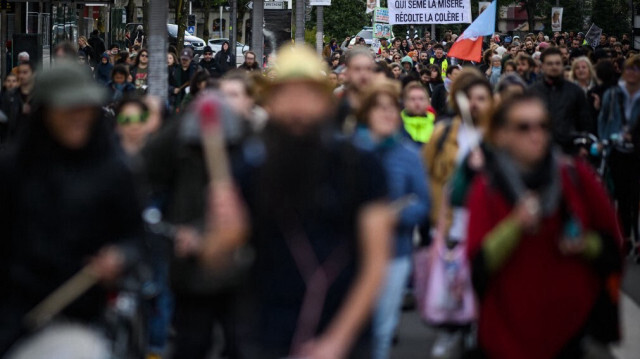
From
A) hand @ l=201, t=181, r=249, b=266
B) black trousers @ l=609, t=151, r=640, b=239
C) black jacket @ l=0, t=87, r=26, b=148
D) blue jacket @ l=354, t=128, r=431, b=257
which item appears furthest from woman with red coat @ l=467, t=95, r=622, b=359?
black jacket @ l=0, t=87, r=26, b=148

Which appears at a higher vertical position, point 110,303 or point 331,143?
point 331,143

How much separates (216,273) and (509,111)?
50.6 inches

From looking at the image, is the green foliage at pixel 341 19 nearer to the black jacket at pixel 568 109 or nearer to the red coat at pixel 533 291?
the black jacket at pixel 568 109

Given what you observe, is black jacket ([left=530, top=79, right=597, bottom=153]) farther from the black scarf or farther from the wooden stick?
Answer: the wooden stick

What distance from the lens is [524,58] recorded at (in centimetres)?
1642

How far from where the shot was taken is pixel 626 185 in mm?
12727

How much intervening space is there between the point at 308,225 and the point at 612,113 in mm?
9369

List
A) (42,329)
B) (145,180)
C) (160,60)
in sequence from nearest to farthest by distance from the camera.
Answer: (42,329) < (145,180) < (160,60)

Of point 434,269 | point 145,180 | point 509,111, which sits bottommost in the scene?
point 434,269

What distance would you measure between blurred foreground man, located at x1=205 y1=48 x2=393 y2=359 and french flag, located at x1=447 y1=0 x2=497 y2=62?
53.6 ft

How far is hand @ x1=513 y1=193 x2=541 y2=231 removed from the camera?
4.79 meters

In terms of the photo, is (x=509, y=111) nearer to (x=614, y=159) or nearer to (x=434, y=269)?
(x=434, y=269)

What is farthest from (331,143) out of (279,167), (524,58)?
(524,58)

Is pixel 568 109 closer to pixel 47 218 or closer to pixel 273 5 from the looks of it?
pixel 47 218
